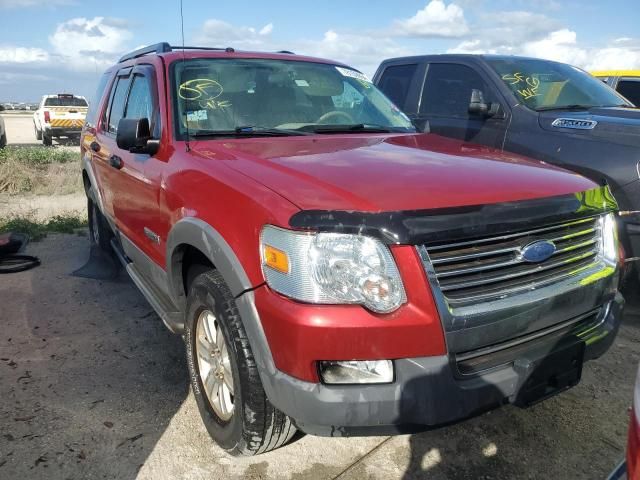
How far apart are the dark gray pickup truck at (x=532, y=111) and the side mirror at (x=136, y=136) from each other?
6.21ft

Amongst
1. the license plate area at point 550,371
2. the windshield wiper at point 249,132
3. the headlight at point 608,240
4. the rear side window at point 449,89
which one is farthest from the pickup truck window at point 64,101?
the license plate area at point 550,371

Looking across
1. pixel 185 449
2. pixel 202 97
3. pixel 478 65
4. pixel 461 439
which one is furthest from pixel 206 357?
pixel 478 65

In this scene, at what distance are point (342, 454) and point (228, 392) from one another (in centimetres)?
63

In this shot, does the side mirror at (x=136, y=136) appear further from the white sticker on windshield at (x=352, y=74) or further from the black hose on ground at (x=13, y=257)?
the black hose on ground at (x=13, y=257)

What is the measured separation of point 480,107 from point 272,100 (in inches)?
90.7

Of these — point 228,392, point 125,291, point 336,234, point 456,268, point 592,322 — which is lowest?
point 125,291

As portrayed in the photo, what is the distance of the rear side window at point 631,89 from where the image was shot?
8.05 metres

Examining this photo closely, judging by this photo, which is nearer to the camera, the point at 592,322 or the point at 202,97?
the point at 592,322

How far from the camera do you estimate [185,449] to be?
2.66 m

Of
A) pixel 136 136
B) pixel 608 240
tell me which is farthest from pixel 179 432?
pixel 608 240

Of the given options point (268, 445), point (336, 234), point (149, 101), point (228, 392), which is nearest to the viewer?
point (336, 234)

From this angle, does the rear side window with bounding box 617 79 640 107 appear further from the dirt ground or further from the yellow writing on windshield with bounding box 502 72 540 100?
the dirt ground

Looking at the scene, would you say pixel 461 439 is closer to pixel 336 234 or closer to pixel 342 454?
pixel 342 454

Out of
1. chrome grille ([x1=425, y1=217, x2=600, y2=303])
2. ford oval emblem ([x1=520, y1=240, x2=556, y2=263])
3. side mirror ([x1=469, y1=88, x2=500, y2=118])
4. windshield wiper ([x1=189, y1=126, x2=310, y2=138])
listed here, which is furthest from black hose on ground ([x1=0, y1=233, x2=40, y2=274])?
ford oval emblem ([x1=520, y1=240, x2=556, y2=263])
